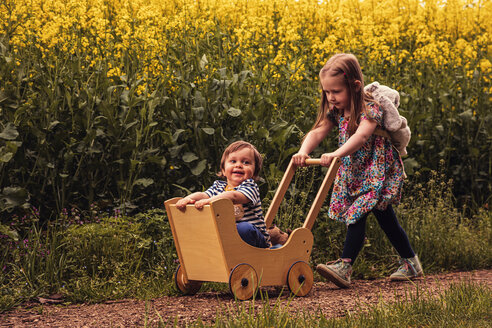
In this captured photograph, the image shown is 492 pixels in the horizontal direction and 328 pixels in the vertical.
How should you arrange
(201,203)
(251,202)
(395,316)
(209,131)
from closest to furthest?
1. (395,316)
2. (201,203)
3. (251,202)
4. (209,131)

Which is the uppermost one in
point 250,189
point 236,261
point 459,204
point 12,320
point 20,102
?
point 20,102

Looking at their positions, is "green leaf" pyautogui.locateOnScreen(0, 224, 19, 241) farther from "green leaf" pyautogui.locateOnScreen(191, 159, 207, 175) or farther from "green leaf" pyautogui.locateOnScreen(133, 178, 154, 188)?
"green leaf" pyautogui.locateOnScreen(191, 159, 207, 175)

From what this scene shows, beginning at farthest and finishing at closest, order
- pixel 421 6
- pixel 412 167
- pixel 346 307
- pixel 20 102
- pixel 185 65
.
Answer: pixel 421 6, pixel 412 167, pixel 185 65, pixel 20 102, pixel 346 307

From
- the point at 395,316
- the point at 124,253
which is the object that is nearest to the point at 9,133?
the point at 124,253

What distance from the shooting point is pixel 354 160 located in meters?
4.35

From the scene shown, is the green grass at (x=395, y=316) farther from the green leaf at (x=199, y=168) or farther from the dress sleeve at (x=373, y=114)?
the green leaf at (x=199, y=168)

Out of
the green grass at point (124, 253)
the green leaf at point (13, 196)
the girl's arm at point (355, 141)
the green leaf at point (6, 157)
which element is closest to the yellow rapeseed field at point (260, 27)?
the green leaf at point (6, 157)

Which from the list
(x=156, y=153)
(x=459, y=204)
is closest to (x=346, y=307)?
(x=156, y=153)

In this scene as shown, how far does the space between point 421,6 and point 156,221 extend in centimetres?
661

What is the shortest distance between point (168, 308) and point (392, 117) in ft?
6.34

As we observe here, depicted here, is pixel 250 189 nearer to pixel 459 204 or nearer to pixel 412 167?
pixel 412 167

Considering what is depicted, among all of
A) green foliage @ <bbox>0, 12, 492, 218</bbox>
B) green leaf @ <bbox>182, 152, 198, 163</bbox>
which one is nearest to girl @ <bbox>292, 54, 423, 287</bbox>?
green foliage @ <bbox>0, 12, 492, 218</bbox>

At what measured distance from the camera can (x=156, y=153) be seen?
4.98m

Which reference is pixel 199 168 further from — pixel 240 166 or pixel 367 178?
pixel 367 178
